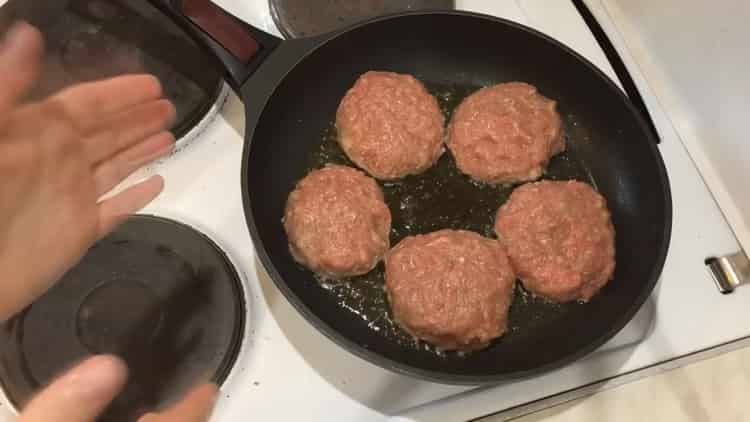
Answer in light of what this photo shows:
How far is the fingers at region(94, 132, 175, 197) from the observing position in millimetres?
951

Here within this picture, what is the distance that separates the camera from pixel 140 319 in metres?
0.94

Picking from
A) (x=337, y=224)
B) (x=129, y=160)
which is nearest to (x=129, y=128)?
(x=129, y=160)

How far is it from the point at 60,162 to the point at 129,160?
0.10m

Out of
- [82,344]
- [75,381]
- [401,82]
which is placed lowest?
[82,344]

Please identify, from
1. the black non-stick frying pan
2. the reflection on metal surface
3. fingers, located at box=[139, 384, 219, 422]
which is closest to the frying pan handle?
the black non-stick frying pan

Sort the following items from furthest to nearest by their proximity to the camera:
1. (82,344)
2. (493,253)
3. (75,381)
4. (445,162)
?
(445,162) < (493,253) < (82,344) < (75,381)

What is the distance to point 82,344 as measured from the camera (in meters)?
0.92

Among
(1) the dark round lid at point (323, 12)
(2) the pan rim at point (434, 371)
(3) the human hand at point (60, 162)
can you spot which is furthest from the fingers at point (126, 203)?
(1) the dark round lid at point (323, 12)

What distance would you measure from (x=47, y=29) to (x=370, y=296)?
58 cm

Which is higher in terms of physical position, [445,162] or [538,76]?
[538,76]

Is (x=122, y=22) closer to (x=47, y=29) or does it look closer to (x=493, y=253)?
(x=47, y=29)

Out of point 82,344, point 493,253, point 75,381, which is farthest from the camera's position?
point 493,253

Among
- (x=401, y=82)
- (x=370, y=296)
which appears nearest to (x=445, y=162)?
(x=401, y=82)

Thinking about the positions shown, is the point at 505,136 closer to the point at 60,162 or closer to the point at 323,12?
the point at 323,12
